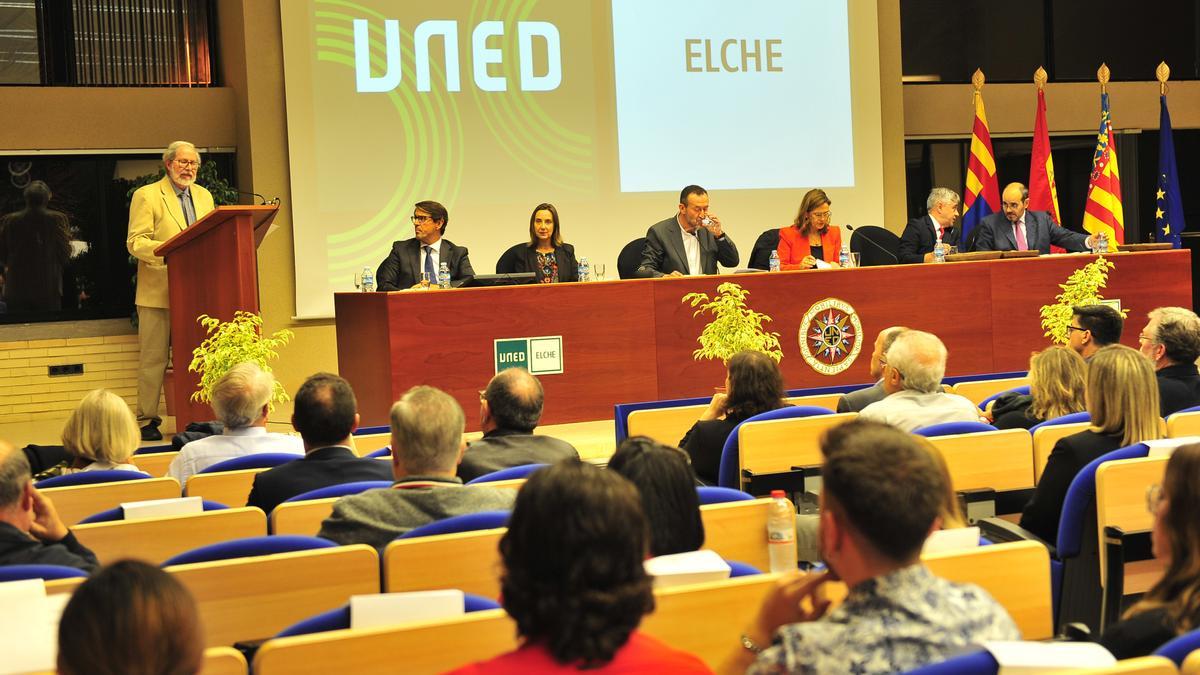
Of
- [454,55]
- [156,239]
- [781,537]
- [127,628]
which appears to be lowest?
[781,537]

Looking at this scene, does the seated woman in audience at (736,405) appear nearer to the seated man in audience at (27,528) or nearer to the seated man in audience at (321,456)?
the seated man in audience at (321,456)

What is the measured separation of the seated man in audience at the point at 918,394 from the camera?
4.34 meters

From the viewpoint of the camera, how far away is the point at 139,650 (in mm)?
1515

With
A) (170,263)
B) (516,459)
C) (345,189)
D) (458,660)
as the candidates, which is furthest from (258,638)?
(345,189)

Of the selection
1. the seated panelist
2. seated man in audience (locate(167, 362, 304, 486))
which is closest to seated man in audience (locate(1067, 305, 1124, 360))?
seated man in audience (locate(167, 362, 304, 486))

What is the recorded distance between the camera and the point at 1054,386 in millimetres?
4391

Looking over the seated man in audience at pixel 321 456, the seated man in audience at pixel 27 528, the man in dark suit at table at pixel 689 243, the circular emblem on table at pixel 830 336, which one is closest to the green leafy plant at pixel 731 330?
the circular emblem on table at pixel 830 336

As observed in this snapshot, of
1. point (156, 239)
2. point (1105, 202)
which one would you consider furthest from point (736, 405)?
point (1105, 202)

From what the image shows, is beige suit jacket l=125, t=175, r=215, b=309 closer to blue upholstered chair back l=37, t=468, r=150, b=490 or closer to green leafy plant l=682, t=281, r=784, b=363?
green leafy plant l=682, t=281, r=784, b=363

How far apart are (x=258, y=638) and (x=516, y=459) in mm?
1439

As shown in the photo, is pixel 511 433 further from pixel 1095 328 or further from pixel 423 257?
pixel 423 257

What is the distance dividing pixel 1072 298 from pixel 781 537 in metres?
5.14

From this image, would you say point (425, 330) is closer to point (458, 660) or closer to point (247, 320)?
point (247, 320)

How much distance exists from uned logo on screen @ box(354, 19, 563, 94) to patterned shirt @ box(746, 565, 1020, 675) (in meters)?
8.08
